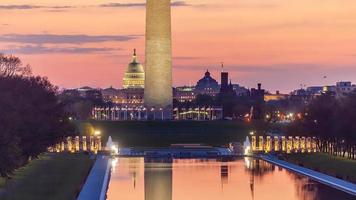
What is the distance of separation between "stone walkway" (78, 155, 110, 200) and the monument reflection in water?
13.2 inches

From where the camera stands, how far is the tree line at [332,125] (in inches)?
1818

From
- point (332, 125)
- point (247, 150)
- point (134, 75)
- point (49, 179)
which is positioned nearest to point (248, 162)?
point (332, 125)

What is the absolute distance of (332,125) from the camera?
50.0m

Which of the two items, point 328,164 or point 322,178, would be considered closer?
point 322,178

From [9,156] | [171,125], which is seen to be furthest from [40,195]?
[171,125]

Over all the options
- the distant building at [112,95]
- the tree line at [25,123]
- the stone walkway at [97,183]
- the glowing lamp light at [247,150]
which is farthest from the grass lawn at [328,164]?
the distant building at [112,95]

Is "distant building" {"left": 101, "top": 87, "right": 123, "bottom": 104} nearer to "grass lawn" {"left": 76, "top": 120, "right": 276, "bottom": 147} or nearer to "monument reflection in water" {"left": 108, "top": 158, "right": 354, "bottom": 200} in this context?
"grass lawn" {"left": 76, "top": 120, "right": 276, "bottom": 147}

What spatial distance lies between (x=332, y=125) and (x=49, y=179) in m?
19.7

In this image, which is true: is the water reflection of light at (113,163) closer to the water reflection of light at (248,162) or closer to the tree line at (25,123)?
the tree line at (25,123)

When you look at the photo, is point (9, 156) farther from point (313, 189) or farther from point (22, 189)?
point (313, 189)

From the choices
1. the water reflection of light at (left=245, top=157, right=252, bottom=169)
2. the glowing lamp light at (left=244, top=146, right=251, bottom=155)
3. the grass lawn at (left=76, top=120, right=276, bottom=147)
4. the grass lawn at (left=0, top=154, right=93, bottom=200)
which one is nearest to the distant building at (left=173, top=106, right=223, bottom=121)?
the grass lawn at (left=76, top=120, right=276, bottom=147)

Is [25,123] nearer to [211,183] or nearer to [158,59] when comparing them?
[211,183]

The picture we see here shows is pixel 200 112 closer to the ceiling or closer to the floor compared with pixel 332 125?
closer to the ceiling

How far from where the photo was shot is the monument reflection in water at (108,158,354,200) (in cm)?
3006
